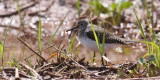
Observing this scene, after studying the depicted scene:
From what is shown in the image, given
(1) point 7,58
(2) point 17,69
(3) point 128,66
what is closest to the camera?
(2) point 17,69

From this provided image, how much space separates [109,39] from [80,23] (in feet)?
2.79

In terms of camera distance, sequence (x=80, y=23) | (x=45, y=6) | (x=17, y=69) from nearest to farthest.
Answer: (x=17, y=69)
(x=80, y=23)
(x=45, y=6)

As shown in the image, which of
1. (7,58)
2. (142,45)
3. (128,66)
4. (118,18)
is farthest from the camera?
(118,18)

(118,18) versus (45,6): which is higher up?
(45,6)

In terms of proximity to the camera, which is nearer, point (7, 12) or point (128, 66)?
point (128, 66)

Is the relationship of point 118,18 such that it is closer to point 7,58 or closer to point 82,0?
point 82,0

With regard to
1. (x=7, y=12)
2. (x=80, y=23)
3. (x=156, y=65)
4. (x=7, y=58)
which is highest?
(x=7, y=12)

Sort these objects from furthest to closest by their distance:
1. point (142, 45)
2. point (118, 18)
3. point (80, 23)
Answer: point (118, 18)
point (142, 45)
point (80, 23)

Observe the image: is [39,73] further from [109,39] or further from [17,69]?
[109,39]

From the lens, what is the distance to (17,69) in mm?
5633

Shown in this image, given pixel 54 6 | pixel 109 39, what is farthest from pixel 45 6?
pixel 109 39

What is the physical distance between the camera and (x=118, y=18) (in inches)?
439

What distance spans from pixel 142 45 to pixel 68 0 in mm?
3562

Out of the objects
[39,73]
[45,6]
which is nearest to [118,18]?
[45,6]
